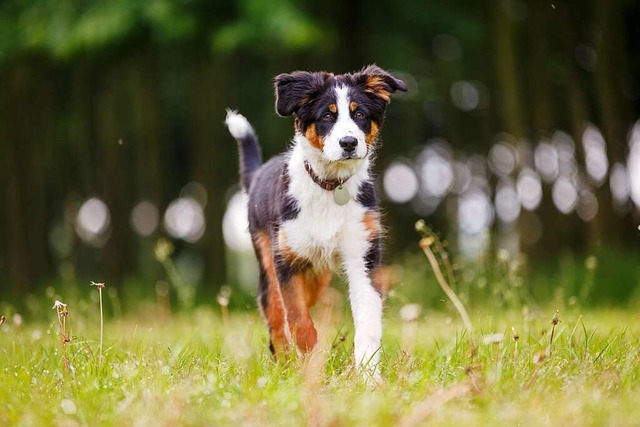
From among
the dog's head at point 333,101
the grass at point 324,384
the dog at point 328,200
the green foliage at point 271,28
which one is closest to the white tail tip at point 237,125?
the dog at point 328,200

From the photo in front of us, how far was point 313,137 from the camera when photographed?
555cm

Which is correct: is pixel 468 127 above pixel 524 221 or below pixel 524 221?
above

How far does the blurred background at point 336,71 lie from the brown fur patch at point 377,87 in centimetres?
255

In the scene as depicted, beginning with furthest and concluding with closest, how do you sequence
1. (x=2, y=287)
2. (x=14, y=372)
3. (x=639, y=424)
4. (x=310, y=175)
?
(x=2, y=287), (x=310, y=175), (x=14, y=372), (x=639, y=424)

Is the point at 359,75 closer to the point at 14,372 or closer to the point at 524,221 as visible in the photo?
the point at 14,372

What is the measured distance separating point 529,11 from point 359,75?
896cm

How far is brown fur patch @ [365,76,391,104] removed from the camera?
18.5 feet

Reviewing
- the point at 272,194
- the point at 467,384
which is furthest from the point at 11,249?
the point at 467,384

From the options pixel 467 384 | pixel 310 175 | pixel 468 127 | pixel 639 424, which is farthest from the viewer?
pixel 468 127

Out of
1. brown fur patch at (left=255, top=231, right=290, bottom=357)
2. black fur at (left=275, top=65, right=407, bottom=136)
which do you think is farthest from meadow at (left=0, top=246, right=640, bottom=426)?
black fur at (left=275, top=65, right=407, bottom=136)

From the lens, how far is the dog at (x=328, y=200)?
17.3 feet

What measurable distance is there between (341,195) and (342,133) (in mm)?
437

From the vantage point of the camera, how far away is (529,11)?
1380 centimetres

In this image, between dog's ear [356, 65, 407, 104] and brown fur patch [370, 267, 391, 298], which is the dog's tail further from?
brown fur patch [370, 267, 391, 298]
